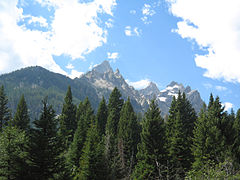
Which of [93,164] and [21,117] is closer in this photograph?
[93,164]

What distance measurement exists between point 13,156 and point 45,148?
2.92m

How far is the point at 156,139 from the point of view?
87.8 feet

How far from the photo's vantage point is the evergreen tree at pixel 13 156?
1298 centimetres

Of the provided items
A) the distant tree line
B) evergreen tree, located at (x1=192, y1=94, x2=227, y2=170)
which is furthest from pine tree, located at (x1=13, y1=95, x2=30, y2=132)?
evergreen tree, located at (x1=192, y1=94, x2=227, y2=170)

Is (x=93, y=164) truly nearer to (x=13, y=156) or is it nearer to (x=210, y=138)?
(x=13, y=156)

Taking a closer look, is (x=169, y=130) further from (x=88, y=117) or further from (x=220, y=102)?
(x=88, y=117)

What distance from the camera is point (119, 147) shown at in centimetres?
3173

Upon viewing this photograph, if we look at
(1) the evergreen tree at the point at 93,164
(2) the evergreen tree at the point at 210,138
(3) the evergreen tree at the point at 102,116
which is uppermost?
(3) the evergreen tree at the point at 102,116

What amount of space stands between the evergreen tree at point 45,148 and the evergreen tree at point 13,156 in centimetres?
60

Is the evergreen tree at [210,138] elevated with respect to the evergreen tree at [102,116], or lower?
lower

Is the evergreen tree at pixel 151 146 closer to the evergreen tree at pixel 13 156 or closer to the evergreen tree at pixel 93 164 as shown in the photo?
the evergreen tree at pixel 93 164

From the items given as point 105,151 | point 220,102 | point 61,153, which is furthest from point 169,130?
point 61,153

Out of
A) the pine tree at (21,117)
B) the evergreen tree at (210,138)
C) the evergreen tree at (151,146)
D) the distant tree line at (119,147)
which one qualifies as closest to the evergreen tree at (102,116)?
the distant tree line at (119,147)

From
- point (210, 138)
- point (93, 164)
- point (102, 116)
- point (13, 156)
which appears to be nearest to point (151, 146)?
point (210, 138)
